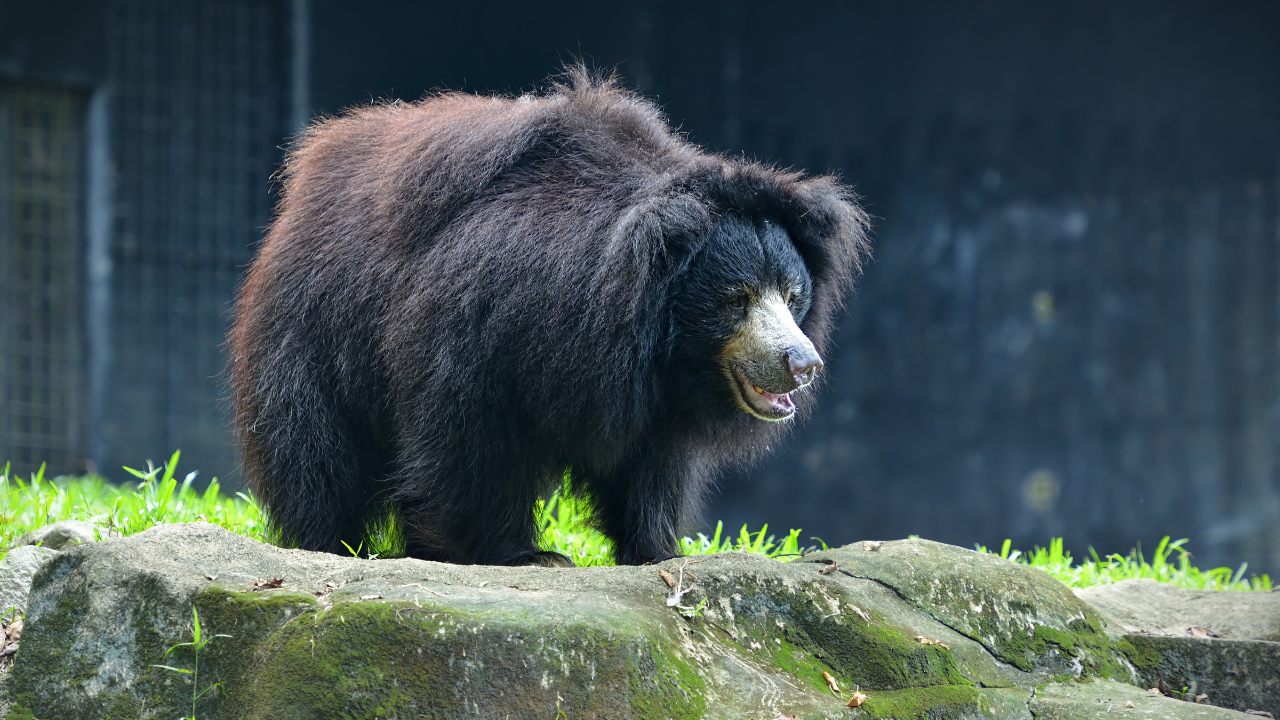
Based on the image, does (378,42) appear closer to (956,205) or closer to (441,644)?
(956,205)

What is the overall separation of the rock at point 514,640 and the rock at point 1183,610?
0.58 metres

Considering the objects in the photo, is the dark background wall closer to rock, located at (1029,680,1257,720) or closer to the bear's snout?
the bear's snout

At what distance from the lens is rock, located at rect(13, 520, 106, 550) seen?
374 centimetres

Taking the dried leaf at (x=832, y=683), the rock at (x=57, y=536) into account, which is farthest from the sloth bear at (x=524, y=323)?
the dried leaf at (x=832, y=683)

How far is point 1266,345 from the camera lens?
8.41m

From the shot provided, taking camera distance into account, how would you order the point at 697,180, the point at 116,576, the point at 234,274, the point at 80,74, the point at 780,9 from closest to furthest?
the point at 116,576
the point at 697,180
the point at 80,74
the point at 234,274
the point at 780,9

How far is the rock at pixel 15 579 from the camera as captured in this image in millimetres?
3262

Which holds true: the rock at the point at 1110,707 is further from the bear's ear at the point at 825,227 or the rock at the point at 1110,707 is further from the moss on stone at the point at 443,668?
the bear's ear at the point at 825,227

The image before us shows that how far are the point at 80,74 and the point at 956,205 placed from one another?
5583 millimetres

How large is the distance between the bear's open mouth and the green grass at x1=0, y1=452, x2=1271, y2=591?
1.67 ft

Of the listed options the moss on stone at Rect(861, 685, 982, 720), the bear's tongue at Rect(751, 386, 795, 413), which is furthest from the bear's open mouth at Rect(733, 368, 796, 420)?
the moss on stone at Rect(861, 685, 982, 720)

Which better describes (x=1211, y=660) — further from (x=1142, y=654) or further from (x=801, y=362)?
(x=801, y=362)

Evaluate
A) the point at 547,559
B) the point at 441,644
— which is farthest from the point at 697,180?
the point at 441,644

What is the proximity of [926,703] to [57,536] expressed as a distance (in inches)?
103
